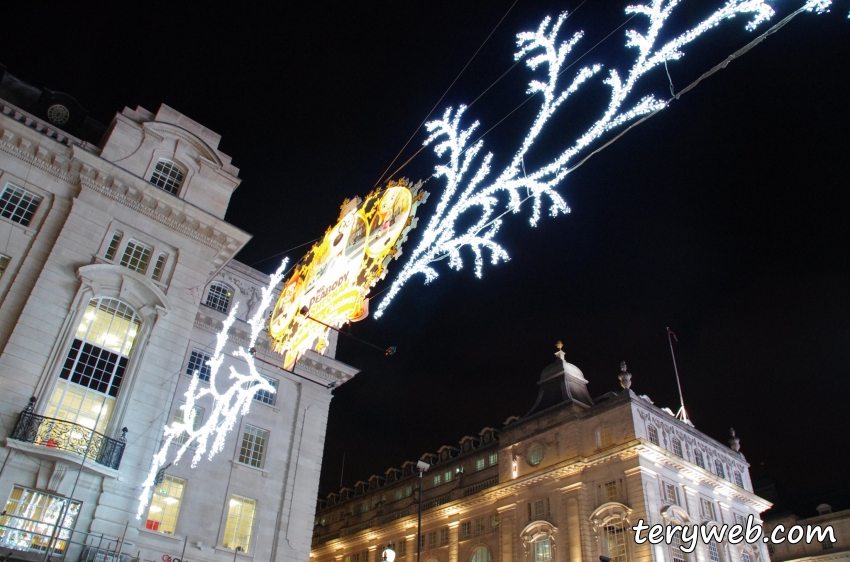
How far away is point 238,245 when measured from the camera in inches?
1069

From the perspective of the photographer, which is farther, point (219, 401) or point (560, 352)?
point (560, 352)

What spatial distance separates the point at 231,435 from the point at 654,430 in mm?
31346

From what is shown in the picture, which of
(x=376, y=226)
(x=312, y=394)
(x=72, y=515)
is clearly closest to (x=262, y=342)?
(x=312, y=394)

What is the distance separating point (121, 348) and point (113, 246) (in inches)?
172

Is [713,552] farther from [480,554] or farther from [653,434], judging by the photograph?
[480,554]

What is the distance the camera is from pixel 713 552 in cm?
4284

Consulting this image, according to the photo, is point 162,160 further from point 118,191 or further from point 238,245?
point 238,245

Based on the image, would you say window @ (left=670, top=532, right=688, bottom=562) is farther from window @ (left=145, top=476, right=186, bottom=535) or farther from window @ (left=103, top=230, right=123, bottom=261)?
window @ (left=103, top=230, right=123, bottom=261)

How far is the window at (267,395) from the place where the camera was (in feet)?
101

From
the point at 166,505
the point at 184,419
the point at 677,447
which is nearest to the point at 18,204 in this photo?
the point at 184,419

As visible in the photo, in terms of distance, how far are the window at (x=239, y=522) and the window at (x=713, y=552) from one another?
3286cm

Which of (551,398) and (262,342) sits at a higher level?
(551,398)

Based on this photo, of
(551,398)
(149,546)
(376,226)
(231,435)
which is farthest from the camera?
(551,398)

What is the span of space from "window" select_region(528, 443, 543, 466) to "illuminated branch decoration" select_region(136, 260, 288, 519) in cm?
2606
